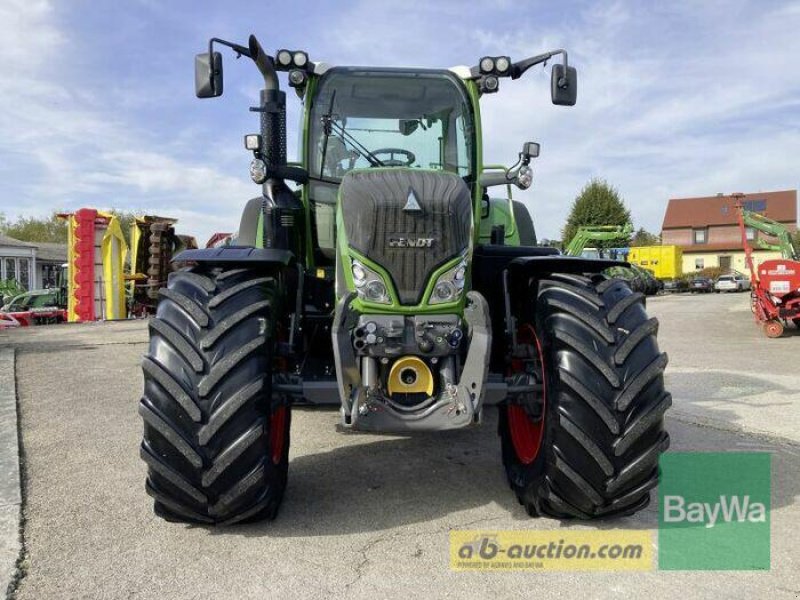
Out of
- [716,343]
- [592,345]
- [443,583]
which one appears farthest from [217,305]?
[716,343]

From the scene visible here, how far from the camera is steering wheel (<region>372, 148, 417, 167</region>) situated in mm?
4625

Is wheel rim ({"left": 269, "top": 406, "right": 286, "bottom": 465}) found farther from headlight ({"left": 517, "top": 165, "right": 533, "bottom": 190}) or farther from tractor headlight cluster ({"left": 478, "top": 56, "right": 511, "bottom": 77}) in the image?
tractor headlight cluster ({"left": 478, "top": 56, "right": 511, "bottom": 77})

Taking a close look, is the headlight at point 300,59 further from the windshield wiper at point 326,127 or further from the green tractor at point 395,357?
the windshield wiper at point 326,127

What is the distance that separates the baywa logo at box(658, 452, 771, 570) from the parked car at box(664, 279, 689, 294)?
1648 inches

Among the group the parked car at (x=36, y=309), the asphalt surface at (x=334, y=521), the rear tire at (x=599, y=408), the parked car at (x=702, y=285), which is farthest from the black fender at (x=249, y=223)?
the parked car at (x=702, y=285)

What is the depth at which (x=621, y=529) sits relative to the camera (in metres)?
3.38

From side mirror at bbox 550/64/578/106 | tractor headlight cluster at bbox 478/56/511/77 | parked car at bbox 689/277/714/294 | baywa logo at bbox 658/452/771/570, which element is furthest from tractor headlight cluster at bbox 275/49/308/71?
parked car at bbox 689/277/714/294

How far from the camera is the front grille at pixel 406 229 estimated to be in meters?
3.49

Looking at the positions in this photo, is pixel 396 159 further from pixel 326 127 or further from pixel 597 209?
pixel 597 209

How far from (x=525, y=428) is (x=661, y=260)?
42539 mm

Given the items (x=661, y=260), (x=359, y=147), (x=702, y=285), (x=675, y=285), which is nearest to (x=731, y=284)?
(x=702, y=285)

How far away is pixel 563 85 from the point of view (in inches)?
175

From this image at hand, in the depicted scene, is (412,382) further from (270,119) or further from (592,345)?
(270,119)

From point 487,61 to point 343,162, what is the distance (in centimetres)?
122
